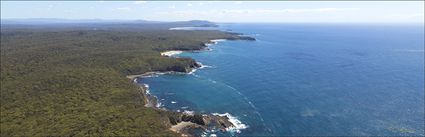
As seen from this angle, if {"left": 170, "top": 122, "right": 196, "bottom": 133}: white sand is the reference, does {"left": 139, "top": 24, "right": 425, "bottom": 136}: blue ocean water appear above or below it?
above

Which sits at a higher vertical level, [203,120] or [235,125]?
[203,120]

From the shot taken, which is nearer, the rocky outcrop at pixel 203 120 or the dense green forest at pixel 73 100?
the dense green forest at pixel 73 100

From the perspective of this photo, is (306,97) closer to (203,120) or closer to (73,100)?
(203,120)

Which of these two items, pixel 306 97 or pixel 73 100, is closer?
pixel 73 100

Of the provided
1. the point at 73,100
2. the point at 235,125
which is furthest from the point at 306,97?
the point at 73,100

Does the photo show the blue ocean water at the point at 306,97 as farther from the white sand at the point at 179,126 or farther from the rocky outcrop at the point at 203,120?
the white sand at the point at 179,126

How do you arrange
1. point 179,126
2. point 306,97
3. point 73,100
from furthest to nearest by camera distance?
point 306,97 → point 73,100 → point 179,126

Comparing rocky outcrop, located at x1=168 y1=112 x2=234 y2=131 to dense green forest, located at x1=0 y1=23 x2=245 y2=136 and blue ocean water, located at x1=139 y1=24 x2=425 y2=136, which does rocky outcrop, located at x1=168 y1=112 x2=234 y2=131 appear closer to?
dense green forest, located at x1=0 y1=23 x2=245 y2=136

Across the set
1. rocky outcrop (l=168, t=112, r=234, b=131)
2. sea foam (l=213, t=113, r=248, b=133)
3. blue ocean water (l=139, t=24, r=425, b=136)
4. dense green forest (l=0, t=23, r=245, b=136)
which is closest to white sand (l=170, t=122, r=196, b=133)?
rocky outcrop (l=168, t=112, r=234, b=131)

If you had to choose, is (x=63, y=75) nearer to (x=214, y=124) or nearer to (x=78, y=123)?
(x=78, y=123)

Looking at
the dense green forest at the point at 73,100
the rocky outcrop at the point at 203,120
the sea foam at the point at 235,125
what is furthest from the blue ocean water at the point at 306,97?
the dense green forest at the point at 73,100

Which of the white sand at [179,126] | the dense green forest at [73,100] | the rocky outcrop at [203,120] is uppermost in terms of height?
the dense green forest at [73,100]
